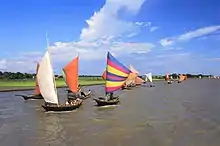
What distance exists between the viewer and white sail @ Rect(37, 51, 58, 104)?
41.0 meters

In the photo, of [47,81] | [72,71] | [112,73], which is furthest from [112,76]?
[47,81]

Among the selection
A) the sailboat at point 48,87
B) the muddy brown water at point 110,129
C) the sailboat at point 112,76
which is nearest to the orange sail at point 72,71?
the sailboat at point 112,76

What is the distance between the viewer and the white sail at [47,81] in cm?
4103

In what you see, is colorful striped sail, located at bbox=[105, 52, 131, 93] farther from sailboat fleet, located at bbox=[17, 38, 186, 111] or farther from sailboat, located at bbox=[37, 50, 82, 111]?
sailboat, located at bbox=[37, 50, 82, 111]

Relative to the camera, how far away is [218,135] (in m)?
27.1

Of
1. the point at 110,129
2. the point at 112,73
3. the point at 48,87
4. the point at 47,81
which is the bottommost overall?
the point at 110,129

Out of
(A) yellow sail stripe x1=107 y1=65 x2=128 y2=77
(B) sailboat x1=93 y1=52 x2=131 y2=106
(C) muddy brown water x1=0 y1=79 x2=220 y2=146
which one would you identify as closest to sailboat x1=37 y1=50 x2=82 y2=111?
(C) muddy brown water x1=0 y1=79 x2=220 y2=146

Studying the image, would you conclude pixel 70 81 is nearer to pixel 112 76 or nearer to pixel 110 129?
pixel 112 76

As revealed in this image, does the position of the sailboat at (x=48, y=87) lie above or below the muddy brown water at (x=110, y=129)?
above

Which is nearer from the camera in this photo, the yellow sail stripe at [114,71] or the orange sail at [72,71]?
the yellow sail stripe at [114,71]

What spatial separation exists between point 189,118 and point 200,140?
12.6 meters

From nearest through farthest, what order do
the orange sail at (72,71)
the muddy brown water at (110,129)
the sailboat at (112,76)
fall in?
the muddy brown water at (110,129)
the sailboat at (112,76)
the orange sail at (72,71)

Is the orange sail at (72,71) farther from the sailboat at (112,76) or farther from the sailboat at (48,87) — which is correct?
the sailboat at (48,87)

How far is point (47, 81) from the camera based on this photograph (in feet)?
135
